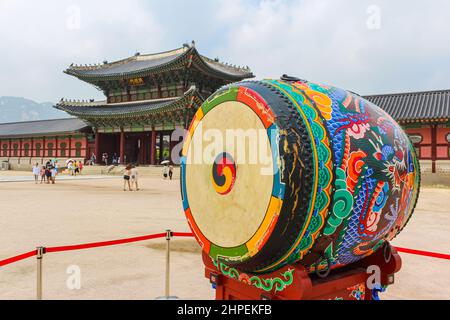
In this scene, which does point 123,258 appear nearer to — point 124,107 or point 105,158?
point 124,107

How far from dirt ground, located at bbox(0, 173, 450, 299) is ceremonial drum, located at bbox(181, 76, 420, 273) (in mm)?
1409

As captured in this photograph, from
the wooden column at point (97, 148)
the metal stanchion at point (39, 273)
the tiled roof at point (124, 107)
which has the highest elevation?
the tiled roof at point (124, 107)

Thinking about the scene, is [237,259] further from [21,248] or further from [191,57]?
[191,57]

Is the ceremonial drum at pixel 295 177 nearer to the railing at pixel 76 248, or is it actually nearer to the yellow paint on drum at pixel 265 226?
the yellow paint on drum at pixel 265 226

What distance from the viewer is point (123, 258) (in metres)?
4.52

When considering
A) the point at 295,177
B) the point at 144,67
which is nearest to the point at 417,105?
the point at 144,67

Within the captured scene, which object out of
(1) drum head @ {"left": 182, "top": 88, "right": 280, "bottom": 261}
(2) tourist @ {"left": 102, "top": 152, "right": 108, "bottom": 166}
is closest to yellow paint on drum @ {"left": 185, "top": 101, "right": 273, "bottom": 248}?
(1) drum head @ {"left": 182, "top": 88, "right": 280, "bottom": 261}

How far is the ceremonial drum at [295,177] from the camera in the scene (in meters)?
1.88

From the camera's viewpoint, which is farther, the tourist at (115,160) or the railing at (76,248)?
the tourist at (115,160)

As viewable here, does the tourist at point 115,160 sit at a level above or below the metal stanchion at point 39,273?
above

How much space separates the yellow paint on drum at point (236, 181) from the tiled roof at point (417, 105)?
19.7m

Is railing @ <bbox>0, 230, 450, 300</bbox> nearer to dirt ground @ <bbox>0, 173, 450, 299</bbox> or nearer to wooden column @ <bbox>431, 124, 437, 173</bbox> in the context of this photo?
dirt ground @ <bbox>0, 173, 450, 299</bbox>


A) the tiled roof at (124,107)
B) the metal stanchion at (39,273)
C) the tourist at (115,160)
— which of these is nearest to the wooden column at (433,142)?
the tiled roof at (124,107)

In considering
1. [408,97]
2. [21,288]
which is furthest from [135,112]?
[21,288]
